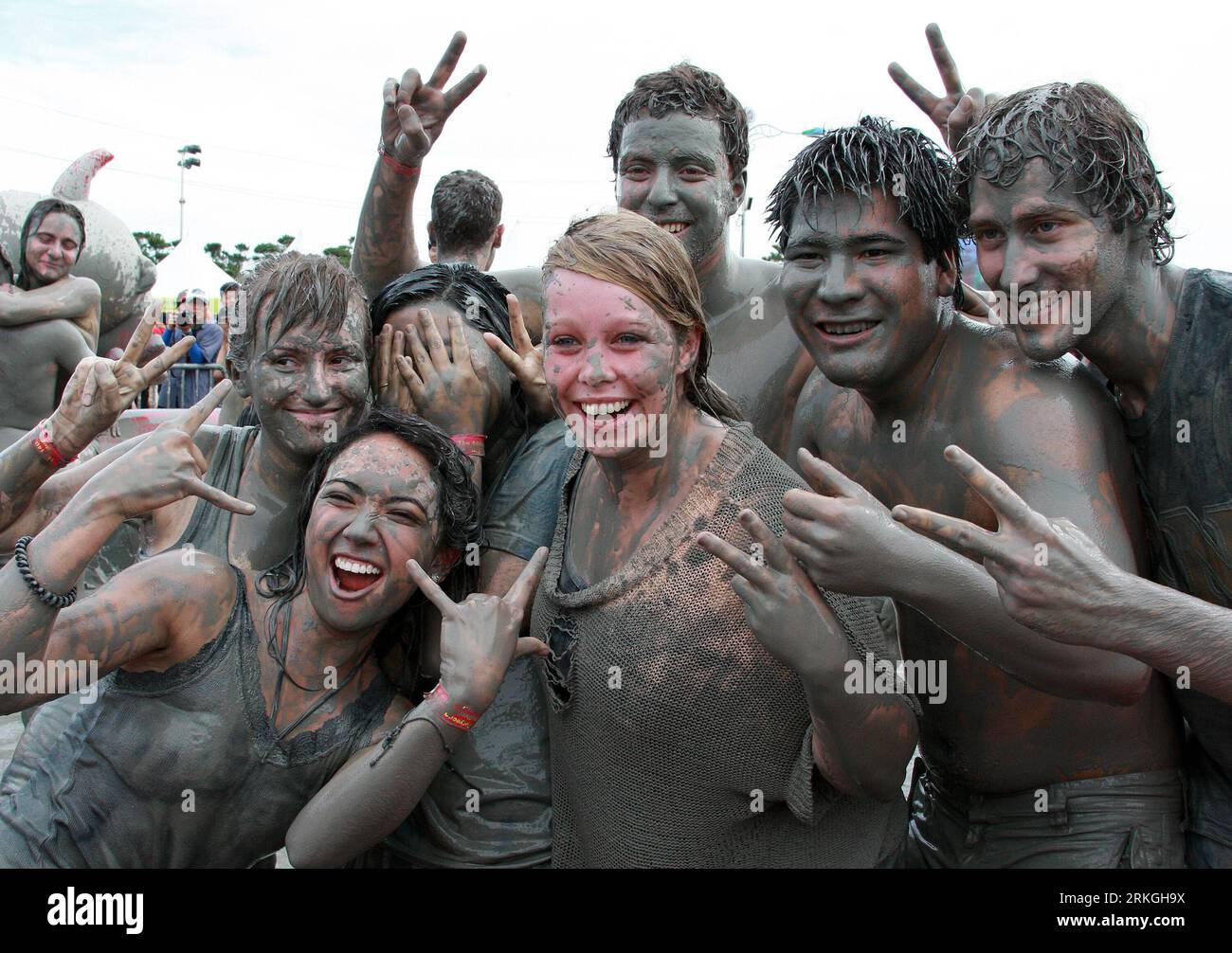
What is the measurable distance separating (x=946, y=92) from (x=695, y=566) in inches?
71.8

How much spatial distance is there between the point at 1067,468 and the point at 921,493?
A: 0.39m

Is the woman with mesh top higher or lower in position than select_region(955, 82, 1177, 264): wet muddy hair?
lower

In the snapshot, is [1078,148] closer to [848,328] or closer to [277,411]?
[848,328]

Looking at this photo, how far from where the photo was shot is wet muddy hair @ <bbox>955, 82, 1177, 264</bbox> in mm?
2260

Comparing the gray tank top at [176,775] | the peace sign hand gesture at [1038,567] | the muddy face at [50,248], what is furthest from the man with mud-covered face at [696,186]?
the muddy face at [50,248]

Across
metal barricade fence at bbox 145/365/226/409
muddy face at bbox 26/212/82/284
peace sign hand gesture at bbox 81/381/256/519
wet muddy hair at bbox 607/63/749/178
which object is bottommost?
peace sign hand gesture at bbox 81/381/256/519

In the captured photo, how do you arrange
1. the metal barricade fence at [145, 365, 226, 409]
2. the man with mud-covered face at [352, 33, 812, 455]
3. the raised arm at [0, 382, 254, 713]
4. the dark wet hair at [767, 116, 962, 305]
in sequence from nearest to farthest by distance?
the raised arm at [0, 382, 254, 713]
the dark wet hair at [767, 116, 962, 305]
the man with mud-covered face at [352, 33, 812, 455]
the metal barricade fence at [145, 365, 226, 409]

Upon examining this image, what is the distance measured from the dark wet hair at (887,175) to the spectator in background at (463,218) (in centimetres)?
185

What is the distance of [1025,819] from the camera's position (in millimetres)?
2594

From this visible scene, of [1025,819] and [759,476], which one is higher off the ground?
[759,476]

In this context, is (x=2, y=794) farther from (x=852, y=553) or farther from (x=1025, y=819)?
(x=1025, y=819)

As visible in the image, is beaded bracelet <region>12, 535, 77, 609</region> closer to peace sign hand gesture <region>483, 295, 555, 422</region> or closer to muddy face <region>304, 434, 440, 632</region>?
muddy face <region>304, 434, 440, 632</region>

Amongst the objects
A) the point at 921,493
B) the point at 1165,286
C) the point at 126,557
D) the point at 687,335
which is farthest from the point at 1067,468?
the point at 126,557

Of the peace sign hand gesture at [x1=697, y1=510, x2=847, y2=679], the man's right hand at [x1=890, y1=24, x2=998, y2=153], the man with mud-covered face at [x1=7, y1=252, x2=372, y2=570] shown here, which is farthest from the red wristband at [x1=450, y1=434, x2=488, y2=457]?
the man's right hand at [x1=890, y1=24, x2=998, y2=153]
